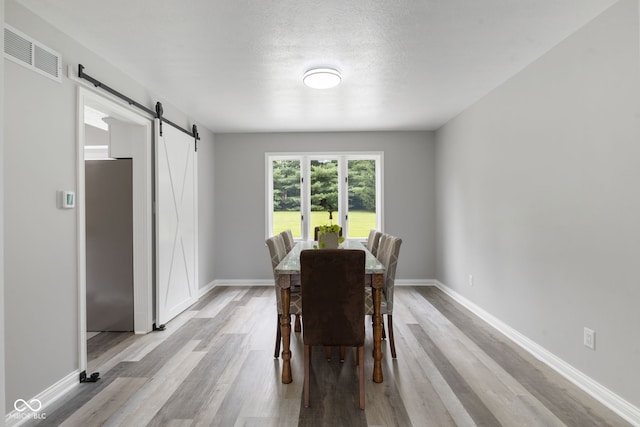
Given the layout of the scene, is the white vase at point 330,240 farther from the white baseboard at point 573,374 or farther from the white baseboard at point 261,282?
the white baseboard at point 261,282

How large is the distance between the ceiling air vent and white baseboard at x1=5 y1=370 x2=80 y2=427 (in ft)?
6.64

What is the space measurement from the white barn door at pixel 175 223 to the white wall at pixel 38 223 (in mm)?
1184

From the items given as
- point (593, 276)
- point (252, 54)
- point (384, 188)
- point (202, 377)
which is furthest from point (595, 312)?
point (384, 188)

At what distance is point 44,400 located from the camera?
2.13 meters

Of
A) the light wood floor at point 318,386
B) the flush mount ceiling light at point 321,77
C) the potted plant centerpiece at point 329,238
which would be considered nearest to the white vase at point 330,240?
the potted plant centerpiece at point 329,238

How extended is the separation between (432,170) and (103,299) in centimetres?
483

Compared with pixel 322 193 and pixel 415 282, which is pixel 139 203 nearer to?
pixel 322 193

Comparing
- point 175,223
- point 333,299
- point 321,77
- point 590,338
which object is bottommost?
point 590,338

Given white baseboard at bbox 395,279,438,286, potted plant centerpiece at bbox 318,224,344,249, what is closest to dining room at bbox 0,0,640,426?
potted plant centerpiece at bbox 318,224,344,249

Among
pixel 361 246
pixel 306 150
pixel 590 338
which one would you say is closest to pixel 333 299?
pixel 590 338

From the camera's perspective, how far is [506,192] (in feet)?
11.0

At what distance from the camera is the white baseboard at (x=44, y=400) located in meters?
1.92

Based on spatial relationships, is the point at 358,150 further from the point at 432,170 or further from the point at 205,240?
the point at 205,240

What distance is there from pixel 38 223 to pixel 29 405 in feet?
3.60
